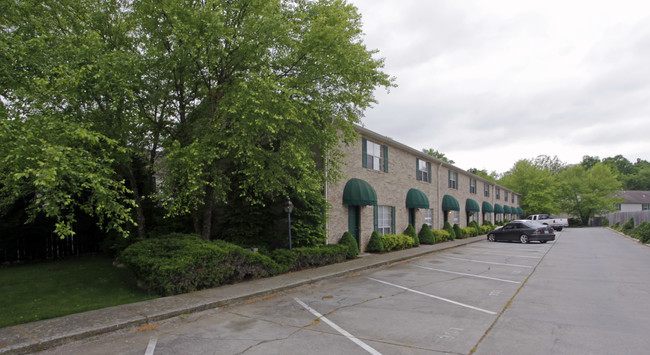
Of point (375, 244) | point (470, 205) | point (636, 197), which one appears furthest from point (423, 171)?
point (636, 197)

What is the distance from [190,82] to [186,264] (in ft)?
19.0

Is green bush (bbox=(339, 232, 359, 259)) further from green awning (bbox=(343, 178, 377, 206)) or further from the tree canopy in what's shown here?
the tree canopy

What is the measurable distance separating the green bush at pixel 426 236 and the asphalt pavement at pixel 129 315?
12310 mm

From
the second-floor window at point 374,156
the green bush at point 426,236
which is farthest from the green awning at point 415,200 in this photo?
the second-floor window at point 374,156

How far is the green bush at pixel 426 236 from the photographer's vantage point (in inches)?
868

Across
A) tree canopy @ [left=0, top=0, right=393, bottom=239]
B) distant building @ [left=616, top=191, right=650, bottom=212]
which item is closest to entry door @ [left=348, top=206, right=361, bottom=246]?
tree canopy @ [left=0, top=0, right=393, bottom=239]

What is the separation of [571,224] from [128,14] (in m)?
70.5

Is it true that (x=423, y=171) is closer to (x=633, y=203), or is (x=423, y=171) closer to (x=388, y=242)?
(x=388, y=242)

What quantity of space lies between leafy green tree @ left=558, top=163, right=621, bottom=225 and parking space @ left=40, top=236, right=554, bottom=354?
193 feet

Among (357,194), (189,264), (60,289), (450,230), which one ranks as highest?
(357,194)

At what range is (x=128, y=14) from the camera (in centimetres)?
1102

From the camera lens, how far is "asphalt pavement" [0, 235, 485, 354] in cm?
559

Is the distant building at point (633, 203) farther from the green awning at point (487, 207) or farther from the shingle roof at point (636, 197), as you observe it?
the green awning at point (487, 207)

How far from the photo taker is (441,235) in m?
23.8
